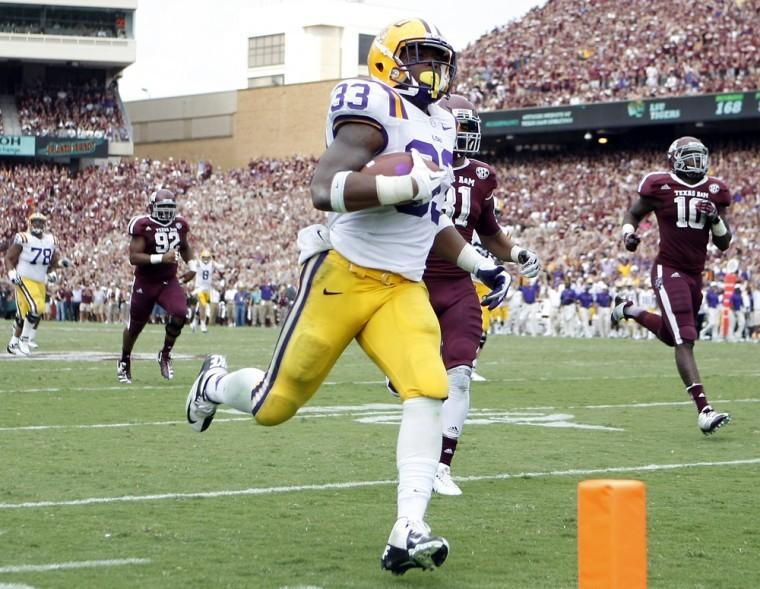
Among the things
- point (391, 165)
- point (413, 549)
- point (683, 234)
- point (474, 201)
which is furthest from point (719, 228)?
point (413, 549)

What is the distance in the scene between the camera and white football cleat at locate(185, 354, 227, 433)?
540cm

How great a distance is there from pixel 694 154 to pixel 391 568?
17.3ft

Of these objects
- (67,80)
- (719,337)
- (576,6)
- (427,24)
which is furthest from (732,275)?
(67,80)

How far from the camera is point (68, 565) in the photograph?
4297 millimetres

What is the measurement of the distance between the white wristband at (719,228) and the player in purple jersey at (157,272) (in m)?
5.12

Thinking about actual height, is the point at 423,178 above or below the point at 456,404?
above

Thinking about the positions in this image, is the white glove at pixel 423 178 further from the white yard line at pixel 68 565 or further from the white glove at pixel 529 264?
the white yard line at pixel 68 565

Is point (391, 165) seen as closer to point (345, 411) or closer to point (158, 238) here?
point (345, 411)

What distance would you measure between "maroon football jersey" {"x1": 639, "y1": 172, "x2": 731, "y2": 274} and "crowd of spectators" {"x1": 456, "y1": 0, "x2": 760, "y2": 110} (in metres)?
26.4

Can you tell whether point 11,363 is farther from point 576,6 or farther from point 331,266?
point 576,6

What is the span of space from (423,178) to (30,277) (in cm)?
1282

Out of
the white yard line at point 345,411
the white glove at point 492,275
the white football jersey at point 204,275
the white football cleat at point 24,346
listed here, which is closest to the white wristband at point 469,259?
the white glove at point 492,275

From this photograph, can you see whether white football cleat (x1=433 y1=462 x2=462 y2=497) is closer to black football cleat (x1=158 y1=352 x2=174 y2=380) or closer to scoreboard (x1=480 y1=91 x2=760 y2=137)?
black football cleat (x1=158 y1=352 x2=174 y2=380)

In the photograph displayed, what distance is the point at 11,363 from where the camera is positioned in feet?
48.2
